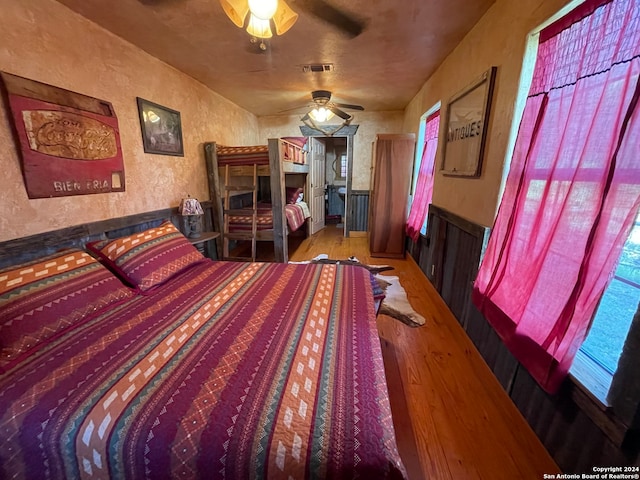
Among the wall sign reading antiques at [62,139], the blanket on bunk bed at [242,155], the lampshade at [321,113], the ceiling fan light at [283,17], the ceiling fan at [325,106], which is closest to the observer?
the ceiling fan light at [283,17]

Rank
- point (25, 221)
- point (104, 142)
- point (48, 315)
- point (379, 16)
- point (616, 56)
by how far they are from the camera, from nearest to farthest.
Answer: point (616, 56) → point (48, 315) → point (25, 221) → point (379, 16) → point (104, 142)

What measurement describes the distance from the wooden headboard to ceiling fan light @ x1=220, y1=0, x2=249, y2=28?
170 centimetres

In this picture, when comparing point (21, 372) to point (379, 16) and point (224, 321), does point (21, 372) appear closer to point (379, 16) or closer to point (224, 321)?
point (224, 321)

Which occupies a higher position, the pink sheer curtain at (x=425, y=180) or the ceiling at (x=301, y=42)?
the ceiling at (x=301, y=42)

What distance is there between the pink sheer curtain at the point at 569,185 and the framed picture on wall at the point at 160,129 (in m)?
2.89

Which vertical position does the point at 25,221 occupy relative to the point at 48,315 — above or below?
above

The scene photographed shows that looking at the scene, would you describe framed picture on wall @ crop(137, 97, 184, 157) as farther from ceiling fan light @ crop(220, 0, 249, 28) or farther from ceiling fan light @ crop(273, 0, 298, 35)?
ceiling fan light @ crop(273, 0, 298, 35)

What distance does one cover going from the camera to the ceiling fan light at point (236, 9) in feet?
4.14

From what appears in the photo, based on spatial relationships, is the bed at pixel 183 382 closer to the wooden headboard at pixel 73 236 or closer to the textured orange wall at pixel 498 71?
the wooden headboard at pixel 73 236

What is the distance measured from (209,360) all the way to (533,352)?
1414 mm

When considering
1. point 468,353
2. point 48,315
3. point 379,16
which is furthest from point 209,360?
point 379,16

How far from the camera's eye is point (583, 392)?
3.18ft

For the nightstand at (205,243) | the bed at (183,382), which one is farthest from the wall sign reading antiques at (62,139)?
the nightstand at (205,243)

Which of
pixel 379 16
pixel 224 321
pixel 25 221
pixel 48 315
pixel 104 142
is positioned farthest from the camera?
pixel 104 142
